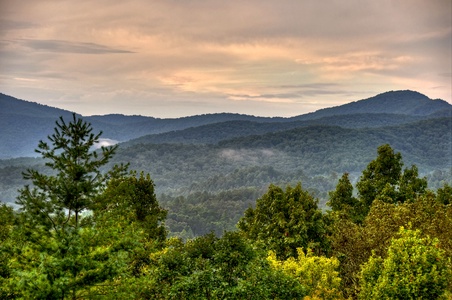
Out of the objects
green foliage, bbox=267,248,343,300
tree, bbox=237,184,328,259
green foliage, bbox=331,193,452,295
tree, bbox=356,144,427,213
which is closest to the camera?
green foliage, bbox=267,248,343,300

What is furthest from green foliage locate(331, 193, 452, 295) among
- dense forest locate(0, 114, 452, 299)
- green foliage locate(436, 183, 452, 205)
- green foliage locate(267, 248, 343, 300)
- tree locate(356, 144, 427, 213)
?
green foliage locate(436, 183, 452, 205)

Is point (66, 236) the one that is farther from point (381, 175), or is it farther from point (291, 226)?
point (381, 175)

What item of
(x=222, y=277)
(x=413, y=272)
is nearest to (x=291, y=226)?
(x=413, y=272)

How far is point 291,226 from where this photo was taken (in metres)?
34.2

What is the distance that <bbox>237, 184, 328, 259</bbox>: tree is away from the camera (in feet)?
109

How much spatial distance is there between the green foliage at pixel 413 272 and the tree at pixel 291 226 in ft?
33.1

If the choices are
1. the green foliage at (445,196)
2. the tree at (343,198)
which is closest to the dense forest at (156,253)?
the tree at (343,198)

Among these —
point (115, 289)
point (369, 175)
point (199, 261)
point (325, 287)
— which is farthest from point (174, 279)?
point (369, 175)

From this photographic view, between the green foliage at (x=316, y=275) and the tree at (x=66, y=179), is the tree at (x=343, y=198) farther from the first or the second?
the tree at (x=66, y=179)

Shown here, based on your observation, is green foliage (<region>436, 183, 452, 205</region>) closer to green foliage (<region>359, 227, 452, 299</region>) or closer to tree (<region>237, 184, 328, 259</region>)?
tree (<region>237, 184, 328, 259</region>)

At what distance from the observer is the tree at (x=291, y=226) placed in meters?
33.3

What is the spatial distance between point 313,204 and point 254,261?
49.6ft

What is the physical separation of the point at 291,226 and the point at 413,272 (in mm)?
13507

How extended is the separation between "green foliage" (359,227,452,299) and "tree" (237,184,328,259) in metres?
10.1
